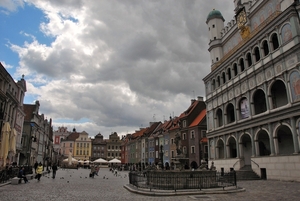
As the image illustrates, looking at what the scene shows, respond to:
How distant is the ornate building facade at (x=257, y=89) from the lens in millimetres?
24844

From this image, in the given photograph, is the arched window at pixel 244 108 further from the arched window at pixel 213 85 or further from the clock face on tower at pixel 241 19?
the clock face on tower at pixel 241 19

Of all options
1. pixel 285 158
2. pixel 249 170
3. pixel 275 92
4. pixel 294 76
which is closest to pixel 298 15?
pixel 294 76

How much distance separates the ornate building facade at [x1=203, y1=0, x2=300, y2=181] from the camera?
81.5ft

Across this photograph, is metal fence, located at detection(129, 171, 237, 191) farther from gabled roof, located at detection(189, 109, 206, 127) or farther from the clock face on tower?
gabled roof, located at detection(189, 109, 206, 127)

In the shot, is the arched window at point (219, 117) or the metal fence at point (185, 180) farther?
the arched window at point (219, 117)

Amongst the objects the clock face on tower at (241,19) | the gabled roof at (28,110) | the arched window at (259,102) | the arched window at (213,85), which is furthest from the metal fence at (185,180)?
the gabled roof at (28,110)

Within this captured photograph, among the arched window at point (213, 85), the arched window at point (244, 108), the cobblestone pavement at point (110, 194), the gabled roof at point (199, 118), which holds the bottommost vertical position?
the cobblestone pavement at point (110, 194)

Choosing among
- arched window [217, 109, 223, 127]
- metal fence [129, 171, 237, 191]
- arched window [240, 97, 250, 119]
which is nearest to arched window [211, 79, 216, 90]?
arched window [217, 109, 223, 127]

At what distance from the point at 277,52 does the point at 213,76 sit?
15.7m

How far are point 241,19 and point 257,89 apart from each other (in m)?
11.5

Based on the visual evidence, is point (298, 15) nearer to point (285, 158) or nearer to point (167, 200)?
point (285, 158)

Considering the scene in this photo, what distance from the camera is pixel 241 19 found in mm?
35531

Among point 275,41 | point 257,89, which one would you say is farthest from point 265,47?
point 257,89

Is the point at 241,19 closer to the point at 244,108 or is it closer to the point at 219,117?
the point at 244,108
